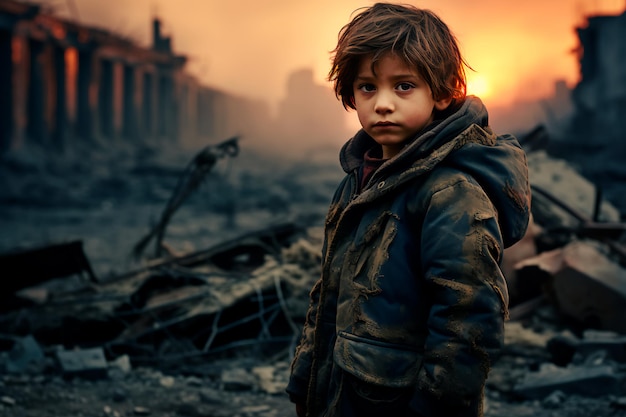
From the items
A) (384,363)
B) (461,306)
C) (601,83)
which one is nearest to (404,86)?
(461,306)

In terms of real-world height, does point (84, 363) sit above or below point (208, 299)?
below

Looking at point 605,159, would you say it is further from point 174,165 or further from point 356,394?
point 356,394

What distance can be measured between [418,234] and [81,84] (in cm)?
2199

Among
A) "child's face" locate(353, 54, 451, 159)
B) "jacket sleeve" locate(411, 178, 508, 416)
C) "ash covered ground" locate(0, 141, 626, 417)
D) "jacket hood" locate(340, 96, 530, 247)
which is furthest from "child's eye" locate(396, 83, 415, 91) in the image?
"ash covered ground" locate(0, 141, 626, 417)

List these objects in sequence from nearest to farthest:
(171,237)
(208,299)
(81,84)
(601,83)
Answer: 1. (208,299)
2. (171,237)
3. (81,84)
4. (601,83)

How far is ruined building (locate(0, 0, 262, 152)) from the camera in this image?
16.7 metres

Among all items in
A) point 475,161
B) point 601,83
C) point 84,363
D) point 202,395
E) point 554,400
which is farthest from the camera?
point 601,83

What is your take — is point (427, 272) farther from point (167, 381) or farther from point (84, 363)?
point (84, 363)

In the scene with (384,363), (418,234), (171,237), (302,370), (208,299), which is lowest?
(171,237)

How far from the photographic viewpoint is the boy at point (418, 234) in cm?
137

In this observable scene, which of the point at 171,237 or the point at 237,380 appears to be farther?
the point at 171,237

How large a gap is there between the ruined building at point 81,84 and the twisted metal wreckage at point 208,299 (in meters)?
13.3

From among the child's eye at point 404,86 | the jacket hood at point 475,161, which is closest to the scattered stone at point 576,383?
the jacket hood at point 475,161

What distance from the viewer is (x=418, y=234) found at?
150 centimetres
